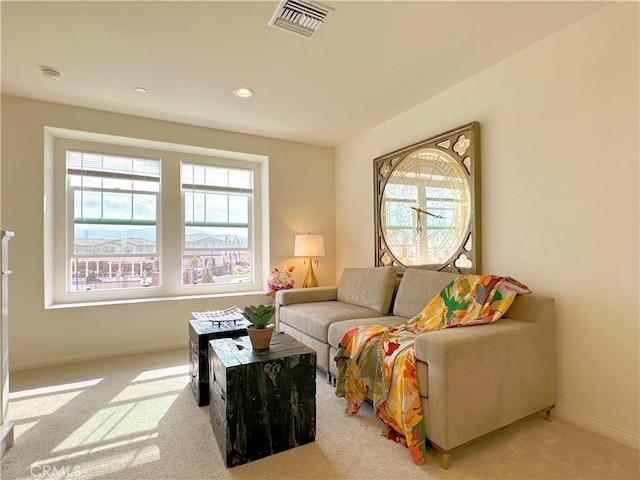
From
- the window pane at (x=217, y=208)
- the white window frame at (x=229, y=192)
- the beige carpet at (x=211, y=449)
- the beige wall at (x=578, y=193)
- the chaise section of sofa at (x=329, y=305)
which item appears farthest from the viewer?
the window pane at (x=217, y=208)

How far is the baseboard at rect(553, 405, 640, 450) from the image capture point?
1785 mm

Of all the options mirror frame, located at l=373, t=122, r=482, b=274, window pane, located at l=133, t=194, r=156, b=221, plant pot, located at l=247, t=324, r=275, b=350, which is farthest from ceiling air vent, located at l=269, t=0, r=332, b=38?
window pane, located at l=133, t=194, r=156, b=221

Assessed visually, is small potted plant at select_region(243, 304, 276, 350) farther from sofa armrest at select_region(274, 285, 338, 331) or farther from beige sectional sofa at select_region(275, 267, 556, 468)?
sofa armrest at select_region(274, 285, 338, 331)

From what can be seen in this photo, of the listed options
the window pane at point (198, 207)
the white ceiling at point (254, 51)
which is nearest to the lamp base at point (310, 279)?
the window pane at point (198, 207)

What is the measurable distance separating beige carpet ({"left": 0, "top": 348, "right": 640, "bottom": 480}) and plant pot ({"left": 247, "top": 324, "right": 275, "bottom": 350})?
57cm

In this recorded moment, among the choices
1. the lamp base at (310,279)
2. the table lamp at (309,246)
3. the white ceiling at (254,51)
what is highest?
the white ceiling at (254,51)

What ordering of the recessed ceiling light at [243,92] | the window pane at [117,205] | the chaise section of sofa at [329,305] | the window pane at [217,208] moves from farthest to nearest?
the window pane at [217,208], the window pane at [117,205], the recessed ceiling light at [243,92], the chaise section of sofa at [329,305]

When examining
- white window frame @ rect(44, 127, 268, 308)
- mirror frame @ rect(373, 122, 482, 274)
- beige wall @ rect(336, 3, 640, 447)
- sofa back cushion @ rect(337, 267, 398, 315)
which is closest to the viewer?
beige wall @ rect(336, 3, 640, 447)

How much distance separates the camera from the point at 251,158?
4.26 metres

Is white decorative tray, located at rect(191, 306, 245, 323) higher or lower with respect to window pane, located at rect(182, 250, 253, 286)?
lower

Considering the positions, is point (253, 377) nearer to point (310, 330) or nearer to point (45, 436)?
point (310, 330)

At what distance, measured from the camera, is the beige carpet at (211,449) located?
5.19 feet

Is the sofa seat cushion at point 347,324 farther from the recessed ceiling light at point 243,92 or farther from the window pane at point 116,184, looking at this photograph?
the window pane at point 116,184

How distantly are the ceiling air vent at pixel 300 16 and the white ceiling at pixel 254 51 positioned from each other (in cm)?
5
